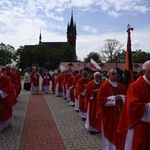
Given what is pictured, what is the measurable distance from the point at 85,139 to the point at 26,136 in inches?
67.3

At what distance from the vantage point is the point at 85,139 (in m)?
7.39

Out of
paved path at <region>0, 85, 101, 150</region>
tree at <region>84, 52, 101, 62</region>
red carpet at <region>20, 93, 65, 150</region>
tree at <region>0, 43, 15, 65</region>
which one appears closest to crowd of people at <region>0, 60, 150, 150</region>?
paved path at <region>0, 85, 101, 150</region>

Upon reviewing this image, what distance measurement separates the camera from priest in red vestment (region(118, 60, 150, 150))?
164 inches

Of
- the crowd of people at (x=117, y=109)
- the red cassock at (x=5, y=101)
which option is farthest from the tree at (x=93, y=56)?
the red cassock at (x=5, y=101)

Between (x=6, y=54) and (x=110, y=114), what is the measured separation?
124m

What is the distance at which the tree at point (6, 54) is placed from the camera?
12492 cm

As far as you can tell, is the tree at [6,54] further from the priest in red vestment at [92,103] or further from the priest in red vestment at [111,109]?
the priest in red vestment at [111,109]

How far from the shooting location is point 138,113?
4.19 metres

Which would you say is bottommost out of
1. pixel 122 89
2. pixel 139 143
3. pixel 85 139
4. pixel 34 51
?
pixel 85 139

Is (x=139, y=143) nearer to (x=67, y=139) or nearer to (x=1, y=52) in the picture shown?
(x=67, y=139)

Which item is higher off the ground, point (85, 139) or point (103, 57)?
point (103, 57)

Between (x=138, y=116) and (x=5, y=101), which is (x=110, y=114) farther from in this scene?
(x=5, y=101)

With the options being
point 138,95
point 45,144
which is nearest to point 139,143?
point 138,95

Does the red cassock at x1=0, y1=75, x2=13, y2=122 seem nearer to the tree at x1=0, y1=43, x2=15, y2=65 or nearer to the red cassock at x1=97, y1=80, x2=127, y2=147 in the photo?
the red cassock at x1=97, y1=80, x2=127, y2=147
